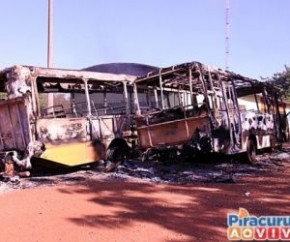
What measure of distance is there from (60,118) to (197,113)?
3055 millimetres

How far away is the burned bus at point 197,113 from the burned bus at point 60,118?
0.81 m

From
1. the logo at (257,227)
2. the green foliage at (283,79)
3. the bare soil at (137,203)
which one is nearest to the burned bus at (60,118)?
the bare soil at (137,203)

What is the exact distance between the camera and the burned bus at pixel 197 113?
32.9ft

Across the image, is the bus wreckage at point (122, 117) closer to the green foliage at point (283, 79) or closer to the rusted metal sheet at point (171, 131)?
the rusted metal sheet at point (171, 131)

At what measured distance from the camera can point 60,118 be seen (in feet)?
33.5

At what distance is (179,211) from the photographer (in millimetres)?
6395

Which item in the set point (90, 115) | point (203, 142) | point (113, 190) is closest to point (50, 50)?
point (90, 115)

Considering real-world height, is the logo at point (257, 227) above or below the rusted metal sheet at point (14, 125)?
below

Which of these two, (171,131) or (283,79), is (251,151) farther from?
(283,79)

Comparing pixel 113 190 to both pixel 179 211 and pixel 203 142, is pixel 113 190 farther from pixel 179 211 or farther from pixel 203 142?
pixel 203 142

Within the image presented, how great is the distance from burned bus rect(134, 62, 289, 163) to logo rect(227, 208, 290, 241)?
4.15 metres

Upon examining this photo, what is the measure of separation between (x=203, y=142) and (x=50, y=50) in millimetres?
10714

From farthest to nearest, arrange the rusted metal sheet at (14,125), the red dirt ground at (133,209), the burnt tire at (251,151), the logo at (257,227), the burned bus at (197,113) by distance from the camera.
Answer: the burnt tire at (251,151) < the burned bus at (197,113) < the rusted metal sheet at (14,125) < the red dirt ground at (133,209) < the logo at (257,227)

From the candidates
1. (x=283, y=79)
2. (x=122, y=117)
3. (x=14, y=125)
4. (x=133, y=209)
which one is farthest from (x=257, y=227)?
(x=283, y=79)
